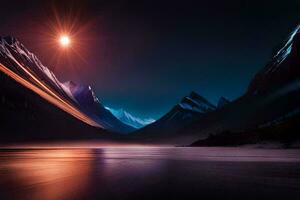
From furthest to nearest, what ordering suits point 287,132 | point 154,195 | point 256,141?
point 256,141 → point 287,132 → point 154,195

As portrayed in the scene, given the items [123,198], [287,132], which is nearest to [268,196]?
[123,198]

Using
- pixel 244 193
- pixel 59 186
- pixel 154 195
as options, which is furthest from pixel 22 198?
pixel 244 193

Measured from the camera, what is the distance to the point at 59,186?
74.1 ft

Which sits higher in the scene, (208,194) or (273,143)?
(273,143)

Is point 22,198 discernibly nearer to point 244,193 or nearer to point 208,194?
point 208,194

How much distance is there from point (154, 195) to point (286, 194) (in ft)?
25.6

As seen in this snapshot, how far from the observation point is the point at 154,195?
62.3ft

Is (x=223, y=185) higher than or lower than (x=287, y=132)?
lower

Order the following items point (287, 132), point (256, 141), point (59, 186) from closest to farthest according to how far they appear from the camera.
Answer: point (59, 186) < point (287, 132) < point (256, 141)

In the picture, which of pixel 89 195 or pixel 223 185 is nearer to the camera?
pixel 89 195

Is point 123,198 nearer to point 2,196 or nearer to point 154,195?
point 154,195

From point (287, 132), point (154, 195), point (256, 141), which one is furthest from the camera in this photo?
point (256, 141)

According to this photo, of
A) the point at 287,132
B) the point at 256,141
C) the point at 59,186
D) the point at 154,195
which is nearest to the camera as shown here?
the point at 154,195

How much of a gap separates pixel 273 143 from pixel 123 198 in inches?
6919
